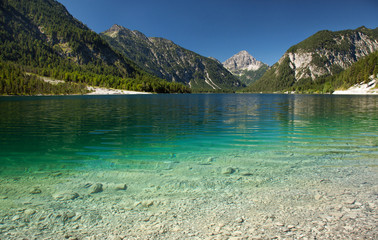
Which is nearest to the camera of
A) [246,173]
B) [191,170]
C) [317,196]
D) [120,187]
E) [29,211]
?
[29,211]

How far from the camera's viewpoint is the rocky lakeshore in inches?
238

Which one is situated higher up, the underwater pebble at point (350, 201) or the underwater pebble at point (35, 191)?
the underwater pebble at point (350, 201)

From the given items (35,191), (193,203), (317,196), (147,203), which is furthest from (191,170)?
(35,191)

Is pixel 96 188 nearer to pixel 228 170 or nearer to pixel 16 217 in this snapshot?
pixel 16 217

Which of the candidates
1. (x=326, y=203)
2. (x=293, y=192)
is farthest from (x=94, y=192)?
(x=326, y=203)

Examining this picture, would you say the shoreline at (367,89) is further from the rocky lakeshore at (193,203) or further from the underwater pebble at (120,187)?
the underwater pebble at (120,187)

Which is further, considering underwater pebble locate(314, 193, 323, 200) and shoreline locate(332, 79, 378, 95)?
shoreline locate(332, 79, 378, 95)

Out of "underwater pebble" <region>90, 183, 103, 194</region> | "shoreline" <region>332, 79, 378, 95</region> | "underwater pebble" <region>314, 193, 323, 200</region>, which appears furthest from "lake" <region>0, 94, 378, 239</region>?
"shoreline" <region>332, 79, 378, 95</region>

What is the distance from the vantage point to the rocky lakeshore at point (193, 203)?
6.04m

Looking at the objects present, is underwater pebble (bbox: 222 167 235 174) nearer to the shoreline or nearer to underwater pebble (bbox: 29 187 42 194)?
underwater pebble (bbox: 29 187 42 194)

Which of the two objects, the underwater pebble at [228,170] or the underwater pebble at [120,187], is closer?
the underwater pebble at [120,187]

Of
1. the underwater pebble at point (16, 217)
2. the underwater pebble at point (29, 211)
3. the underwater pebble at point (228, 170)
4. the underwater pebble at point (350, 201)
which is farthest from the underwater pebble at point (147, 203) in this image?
the underwater pebble at point (350, 201)

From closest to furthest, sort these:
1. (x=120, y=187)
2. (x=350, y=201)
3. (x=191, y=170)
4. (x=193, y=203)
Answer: (x=350, y=201) → (x=193, y=203) → (x=120, y=187) → (x=191, y=170)

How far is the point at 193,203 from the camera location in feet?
25.3
